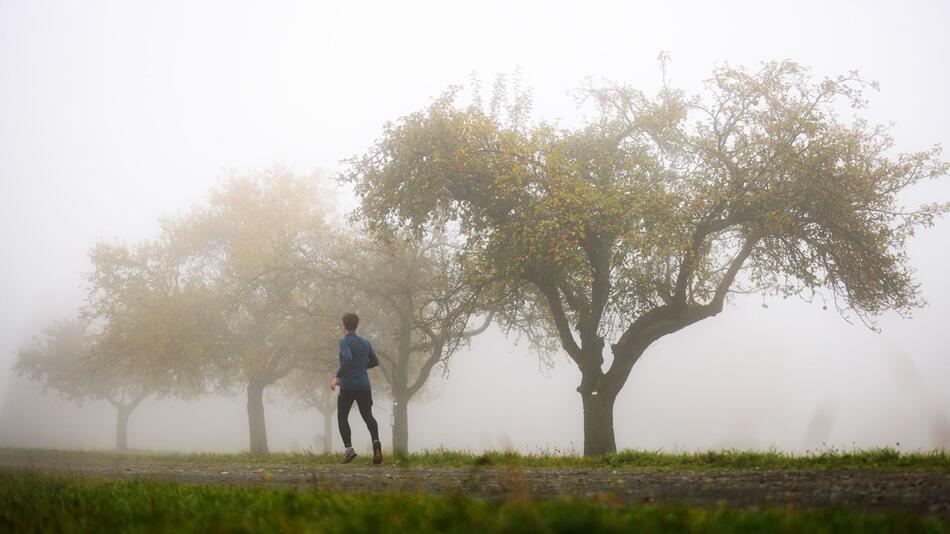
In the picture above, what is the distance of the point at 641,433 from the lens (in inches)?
2781

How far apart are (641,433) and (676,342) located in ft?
54.3

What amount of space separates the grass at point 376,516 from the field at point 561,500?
0.05 feet

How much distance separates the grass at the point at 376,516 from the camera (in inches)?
184

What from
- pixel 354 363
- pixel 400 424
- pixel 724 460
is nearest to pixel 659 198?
pixel 724 460

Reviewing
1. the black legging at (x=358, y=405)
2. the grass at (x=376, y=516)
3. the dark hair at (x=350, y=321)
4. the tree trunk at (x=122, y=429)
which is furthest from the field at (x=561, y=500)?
the tree trunk at (x=122, y=429)

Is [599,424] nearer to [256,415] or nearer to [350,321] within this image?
[350,321]

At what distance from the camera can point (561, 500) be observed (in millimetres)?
5797

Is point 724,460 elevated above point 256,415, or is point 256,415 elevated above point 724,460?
point 724,460

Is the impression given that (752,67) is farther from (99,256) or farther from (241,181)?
(99,256)

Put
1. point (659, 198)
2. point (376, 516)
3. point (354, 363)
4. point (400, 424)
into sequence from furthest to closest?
point (400, 424) < point (659, 198) < point (354, 363) < point (376, 516)

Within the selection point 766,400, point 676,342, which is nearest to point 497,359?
point 676,342

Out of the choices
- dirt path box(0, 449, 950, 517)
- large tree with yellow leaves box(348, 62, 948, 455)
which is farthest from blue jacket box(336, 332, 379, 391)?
large tree with yellow leaves box(348, 62, 948, 455)

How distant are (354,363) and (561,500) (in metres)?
9.67

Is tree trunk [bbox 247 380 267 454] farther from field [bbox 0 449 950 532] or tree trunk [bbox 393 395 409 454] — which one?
field [bbox 0 449 950 532]
